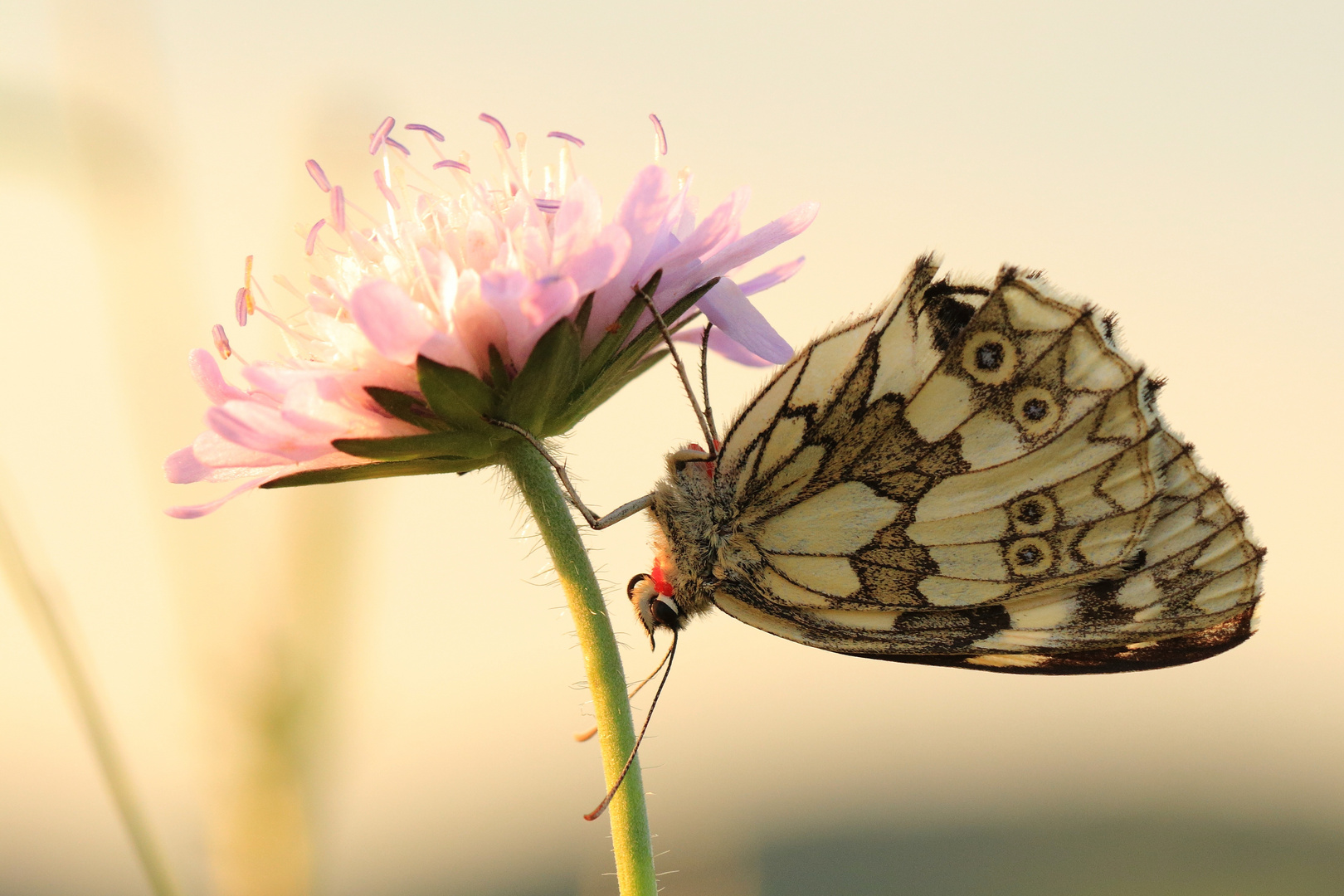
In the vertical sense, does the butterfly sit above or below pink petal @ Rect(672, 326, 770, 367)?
below

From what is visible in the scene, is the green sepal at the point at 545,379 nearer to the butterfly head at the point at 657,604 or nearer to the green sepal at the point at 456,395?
the green sepal at the point at 456,395

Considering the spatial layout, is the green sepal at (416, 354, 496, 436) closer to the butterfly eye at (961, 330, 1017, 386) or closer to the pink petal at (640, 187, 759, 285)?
the pink petal at (640, 187, 759, 285)

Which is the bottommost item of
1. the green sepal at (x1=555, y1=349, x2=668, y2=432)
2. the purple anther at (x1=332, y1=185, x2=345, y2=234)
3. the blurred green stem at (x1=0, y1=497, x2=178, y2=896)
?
the blurred green stem at (x1=0, y1=497, x2=178, y2=896)

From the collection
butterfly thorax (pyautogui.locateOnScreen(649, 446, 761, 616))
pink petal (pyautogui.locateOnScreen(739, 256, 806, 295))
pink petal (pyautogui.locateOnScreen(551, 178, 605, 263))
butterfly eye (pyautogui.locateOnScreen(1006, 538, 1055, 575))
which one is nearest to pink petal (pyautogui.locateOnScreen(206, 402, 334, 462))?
pink petal (pyautogui.locateOnScreen(551, 178, 605, 263))

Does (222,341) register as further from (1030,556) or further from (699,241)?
(1030,556)

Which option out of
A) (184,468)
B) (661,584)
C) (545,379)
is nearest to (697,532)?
(661,584)
